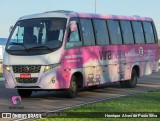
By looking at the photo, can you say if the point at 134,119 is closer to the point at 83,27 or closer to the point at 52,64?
the point at 52,64

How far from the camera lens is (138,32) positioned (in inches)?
893

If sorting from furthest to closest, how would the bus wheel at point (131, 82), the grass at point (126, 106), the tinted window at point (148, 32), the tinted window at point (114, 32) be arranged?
1. the tinted window at point (148, 32)
2. the bus wheel at point (131, 82)
3. the tinted window at point (114, 32)
4. the grass at point (126, 106)

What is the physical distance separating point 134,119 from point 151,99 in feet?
15.5

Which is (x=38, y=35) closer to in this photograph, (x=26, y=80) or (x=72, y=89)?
(x=26, y=80)

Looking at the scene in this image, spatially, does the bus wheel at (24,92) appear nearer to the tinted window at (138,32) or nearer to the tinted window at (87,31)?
the tinted window at (87,31)

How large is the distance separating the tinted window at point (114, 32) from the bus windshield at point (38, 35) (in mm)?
3676

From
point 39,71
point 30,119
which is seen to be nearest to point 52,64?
point 39,71

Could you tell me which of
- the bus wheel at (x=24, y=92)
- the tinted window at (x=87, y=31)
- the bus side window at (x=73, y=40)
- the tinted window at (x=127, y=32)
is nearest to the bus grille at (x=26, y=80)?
the bus wheel at (x=24, y=92)

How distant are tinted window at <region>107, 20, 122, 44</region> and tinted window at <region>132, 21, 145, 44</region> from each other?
5.73ft

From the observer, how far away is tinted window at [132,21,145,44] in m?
22.4

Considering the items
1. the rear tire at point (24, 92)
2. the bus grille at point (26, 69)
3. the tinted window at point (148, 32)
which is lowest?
the rear tire at point (24, 92)

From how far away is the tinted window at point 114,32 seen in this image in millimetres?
20094

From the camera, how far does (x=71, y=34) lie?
1684cm

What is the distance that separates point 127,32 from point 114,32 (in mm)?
1361
